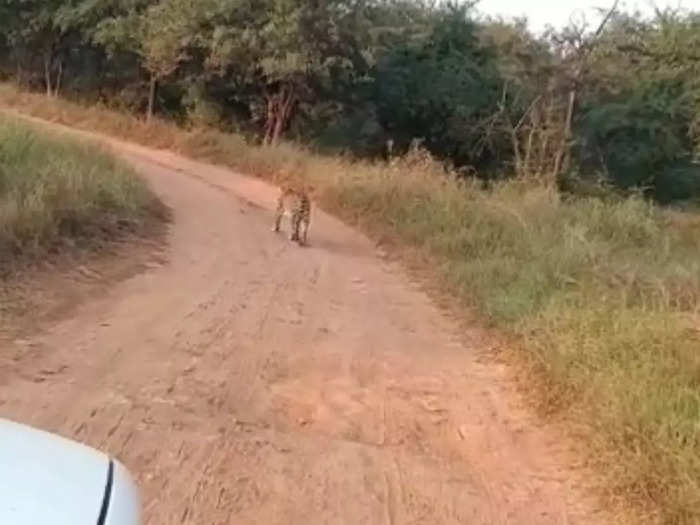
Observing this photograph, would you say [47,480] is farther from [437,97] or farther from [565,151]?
[437,97]

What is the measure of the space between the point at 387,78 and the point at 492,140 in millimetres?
3688

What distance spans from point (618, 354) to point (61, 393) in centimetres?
340

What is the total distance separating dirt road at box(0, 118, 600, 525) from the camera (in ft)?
15.3

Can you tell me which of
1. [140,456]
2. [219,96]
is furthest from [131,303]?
[219,96]

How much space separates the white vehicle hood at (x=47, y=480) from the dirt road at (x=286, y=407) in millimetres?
2080

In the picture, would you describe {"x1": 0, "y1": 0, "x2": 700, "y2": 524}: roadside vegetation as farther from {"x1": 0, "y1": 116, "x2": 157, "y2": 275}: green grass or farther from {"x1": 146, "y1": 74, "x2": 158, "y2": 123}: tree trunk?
{"x1": 0, "y1": 116, "x2": 157, "y2": 275}: green grass

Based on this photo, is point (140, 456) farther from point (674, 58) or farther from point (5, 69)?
point (5, 69)

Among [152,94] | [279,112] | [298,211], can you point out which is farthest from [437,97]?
[298,211]

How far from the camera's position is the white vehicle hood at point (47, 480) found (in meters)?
1.77

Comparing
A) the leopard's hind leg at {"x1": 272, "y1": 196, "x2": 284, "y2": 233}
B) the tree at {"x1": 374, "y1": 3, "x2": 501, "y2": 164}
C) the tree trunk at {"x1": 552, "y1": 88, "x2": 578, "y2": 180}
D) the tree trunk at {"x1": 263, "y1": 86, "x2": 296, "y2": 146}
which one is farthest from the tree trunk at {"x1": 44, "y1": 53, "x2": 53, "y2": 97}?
the leopard's hind leg at {"x1": 272, "y1": 196, "x2": 284, "y2": 233}

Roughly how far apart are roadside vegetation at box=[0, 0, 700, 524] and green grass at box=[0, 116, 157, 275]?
3574 mm

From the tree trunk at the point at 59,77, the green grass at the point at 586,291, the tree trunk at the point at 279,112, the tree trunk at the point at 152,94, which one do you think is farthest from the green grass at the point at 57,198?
the tree trunk at the point at 59,77

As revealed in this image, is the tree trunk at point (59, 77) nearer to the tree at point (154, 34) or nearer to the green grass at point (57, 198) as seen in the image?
the tree at point (154, 34)

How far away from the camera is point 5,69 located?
105 ft
